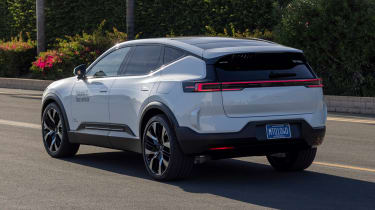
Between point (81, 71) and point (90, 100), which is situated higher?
point (81, 71)

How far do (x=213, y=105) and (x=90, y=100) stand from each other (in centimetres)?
238

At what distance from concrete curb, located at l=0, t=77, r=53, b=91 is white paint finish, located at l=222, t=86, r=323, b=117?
2072 centimetres

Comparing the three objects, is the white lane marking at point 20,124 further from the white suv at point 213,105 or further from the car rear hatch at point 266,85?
the car rear hatch at point 266,85

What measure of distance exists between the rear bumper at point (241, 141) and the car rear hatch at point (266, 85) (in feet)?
0.55

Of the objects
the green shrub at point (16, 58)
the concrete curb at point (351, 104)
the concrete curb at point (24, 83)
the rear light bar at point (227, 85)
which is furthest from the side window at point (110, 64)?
the green shrub at point (16, 58)

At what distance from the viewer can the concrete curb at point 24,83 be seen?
95.5 feet

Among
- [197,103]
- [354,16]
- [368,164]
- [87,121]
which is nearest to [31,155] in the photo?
[87,121]

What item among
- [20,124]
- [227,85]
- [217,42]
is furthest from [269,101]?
[20,124]

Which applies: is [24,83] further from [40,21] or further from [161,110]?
[161,110]

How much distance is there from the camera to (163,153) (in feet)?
29.2

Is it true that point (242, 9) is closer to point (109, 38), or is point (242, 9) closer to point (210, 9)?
point (210, 9)

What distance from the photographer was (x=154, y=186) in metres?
8.69

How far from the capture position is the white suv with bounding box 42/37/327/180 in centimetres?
846

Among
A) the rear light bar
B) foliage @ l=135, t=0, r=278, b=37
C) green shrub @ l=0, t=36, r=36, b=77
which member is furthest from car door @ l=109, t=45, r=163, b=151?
green shrub @ l=0, t=36, r=36, b=77
